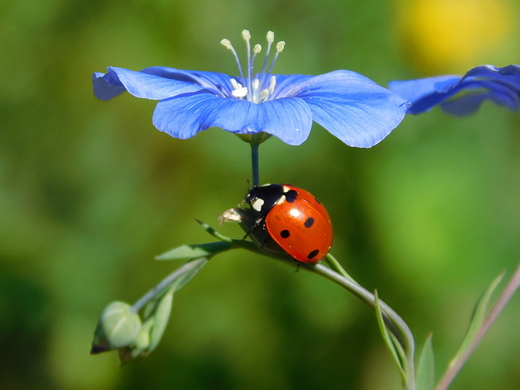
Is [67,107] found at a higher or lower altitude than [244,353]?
higher

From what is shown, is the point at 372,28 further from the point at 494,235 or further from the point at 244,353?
the point at 244,353

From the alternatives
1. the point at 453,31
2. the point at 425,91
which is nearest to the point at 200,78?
the point at 425,91

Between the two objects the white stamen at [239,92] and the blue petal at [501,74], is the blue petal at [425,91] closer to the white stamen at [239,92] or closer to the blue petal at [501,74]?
the blue petal at [501,74]

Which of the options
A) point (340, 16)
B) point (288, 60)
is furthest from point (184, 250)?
point (340, 16)

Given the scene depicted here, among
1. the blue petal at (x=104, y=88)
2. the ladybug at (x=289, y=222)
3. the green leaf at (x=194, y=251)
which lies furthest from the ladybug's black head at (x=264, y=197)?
the blue petal at (x=104, y=88)

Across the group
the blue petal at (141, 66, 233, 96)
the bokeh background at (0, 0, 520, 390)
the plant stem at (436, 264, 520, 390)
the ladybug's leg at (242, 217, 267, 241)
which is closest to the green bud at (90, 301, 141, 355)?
the ladybug's leg at (242, 217, 267, 241)

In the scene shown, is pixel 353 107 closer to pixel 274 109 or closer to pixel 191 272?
pixel 274 109
